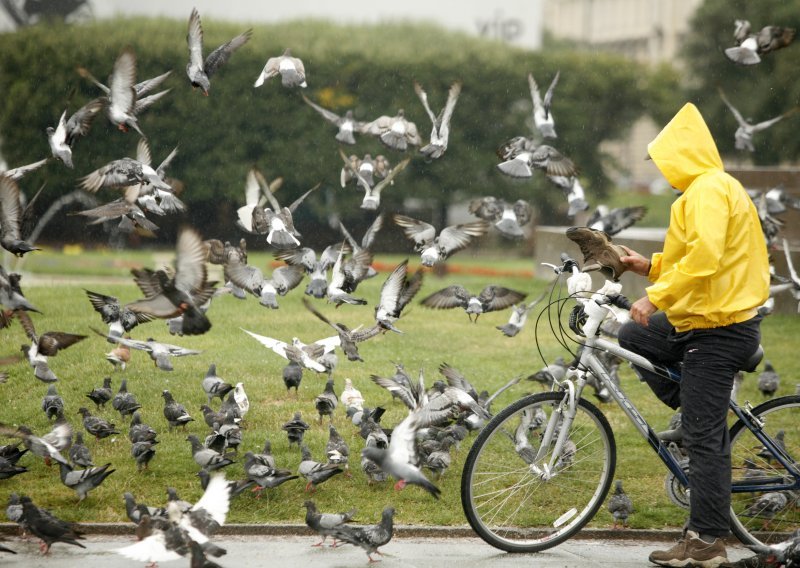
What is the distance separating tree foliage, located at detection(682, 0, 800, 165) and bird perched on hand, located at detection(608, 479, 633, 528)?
14337 millimetres

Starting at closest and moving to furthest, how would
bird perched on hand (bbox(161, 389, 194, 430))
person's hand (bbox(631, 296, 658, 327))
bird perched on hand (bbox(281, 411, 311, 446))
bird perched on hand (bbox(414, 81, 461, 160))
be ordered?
person's hand (bbox(631, 296, 658, 327)), bird perched on hand (bbox(281, 411, 311, 446)), bird perched on hand (bbox(161, 389, 194, 430)), bird perched on hand (bbox(414, 81, 461, 160))

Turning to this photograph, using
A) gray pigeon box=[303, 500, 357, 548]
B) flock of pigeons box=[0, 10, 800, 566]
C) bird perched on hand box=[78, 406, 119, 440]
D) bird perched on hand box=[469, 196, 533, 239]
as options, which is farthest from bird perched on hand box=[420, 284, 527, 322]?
gray pigeon box=[303, 500, 357, 548]

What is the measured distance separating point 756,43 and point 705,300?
570cm

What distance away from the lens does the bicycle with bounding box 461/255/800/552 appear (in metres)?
4.79

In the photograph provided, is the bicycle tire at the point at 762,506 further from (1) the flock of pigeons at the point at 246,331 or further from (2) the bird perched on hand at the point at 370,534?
(2) the bird perched on hand at the point at 370,534

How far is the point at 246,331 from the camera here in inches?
280

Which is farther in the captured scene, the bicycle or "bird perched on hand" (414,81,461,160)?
"bird perched on hand" (414,81,461,160)

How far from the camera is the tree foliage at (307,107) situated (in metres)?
13.2

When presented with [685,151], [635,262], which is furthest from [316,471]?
[685,151]

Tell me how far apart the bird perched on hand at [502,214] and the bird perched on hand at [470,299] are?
2.53ft

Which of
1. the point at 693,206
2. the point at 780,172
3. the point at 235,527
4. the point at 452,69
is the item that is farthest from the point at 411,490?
the point at 452,69

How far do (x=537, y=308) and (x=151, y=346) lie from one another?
640cm

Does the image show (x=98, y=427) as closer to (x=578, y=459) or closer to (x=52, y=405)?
(x=52, y=405)

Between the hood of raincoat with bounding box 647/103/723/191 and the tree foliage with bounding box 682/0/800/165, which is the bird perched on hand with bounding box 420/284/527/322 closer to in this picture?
the hood of raincoat with bounding box 647/103/723/191
